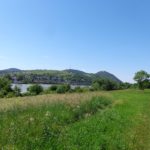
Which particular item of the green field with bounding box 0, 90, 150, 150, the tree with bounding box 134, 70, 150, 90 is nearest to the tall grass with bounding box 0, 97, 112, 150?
the green field with bounding box 0, 90, 150, 150

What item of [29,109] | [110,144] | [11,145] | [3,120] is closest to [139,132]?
[110,144]

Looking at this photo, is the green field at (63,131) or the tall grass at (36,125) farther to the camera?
the green field at (63,131)

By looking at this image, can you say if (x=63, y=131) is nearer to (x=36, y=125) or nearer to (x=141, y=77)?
(x=36, y=125)

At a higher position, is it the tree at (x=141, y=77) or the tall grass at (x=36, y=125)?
the tree at (x=141, y=77)

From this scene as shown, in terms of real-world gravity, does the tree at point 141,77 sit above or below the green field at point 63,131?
above

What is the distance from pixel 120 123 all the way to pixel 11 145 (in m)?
8.80

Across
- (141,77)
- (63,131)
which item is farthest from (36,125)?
(141,77)

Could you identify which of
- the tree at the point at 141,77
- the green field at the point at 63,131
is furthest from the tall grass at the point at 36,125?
the tree at the point at 141,77

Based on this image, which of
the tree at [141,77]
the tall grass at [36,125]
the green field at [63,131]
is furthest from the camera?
Result: the tree at [141,77]

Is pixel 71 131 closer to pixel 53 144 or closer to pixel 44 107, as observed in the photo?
pixel 53 144

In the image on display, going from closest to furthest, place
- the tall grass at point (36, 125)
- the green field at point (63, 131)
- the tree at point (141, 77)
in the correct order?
the tall grass at point (36, 125)
the green field at point (63, 131)
the tree at point (141, 77)

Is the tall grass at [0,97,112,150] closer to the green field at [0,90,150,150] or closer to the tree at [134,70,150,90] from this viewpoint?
the green field at [0,90,150,150]

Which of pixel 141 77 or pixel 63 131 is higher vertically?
pixel 141 77

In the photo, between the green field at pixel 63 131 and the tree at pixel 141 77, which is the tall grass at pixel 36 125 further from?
the tree at pixel 141 77
